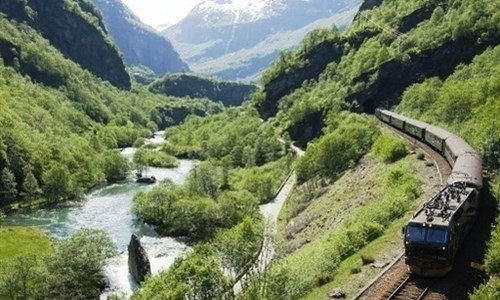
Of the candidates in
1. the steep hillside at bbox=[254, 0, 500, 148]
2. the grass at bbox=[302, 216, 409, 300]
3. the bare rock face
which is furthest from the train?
the steep hillside at bbox=[254, 0, 500, 148]

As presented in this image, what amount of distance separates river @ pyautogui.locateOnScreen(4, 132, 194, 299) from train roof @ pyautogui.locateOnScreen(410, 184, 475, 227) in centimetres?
4242

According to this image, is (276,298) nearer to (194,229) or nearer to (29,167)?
(194,229)

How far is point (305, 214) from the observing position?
3644 inches

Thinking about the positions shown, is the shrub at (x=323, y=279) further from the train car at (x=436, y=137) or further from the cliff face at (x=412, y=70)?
the cliff face at (x=412, y=70)

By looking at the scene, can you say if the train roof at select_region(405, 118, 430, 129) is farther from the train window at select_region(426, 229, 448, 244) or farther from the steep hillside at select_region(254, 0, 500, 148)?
the train window at select_region(426, 229, 448, 244)

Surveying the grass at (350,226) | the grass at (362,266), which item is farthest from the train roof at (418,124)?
the grass at (362,266)

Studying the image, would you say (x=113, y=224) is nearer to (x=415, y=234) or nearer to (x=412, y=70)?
(x=415, y=234)

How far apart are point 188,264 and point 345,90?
5536 inches

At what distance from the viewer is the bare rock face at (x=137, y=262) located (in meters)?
78.0

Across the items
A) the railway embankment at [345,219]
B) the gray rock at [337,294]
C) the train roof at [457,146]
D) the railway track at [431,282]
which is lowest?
the railway embankment at [345,219]

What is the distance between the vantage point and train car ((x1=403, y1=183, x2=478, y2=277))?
38.5 metres

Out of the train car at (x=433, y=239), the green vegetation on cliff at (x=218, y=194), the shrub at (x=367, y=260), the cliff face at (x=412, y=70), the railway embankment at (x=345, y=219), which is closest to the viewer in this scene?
the train car at (x=433, y=239)

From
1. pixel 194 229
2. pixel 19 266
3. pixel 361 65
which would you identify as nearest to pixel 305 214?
pixel 194 229

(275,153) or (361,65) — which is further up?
(361,65)
